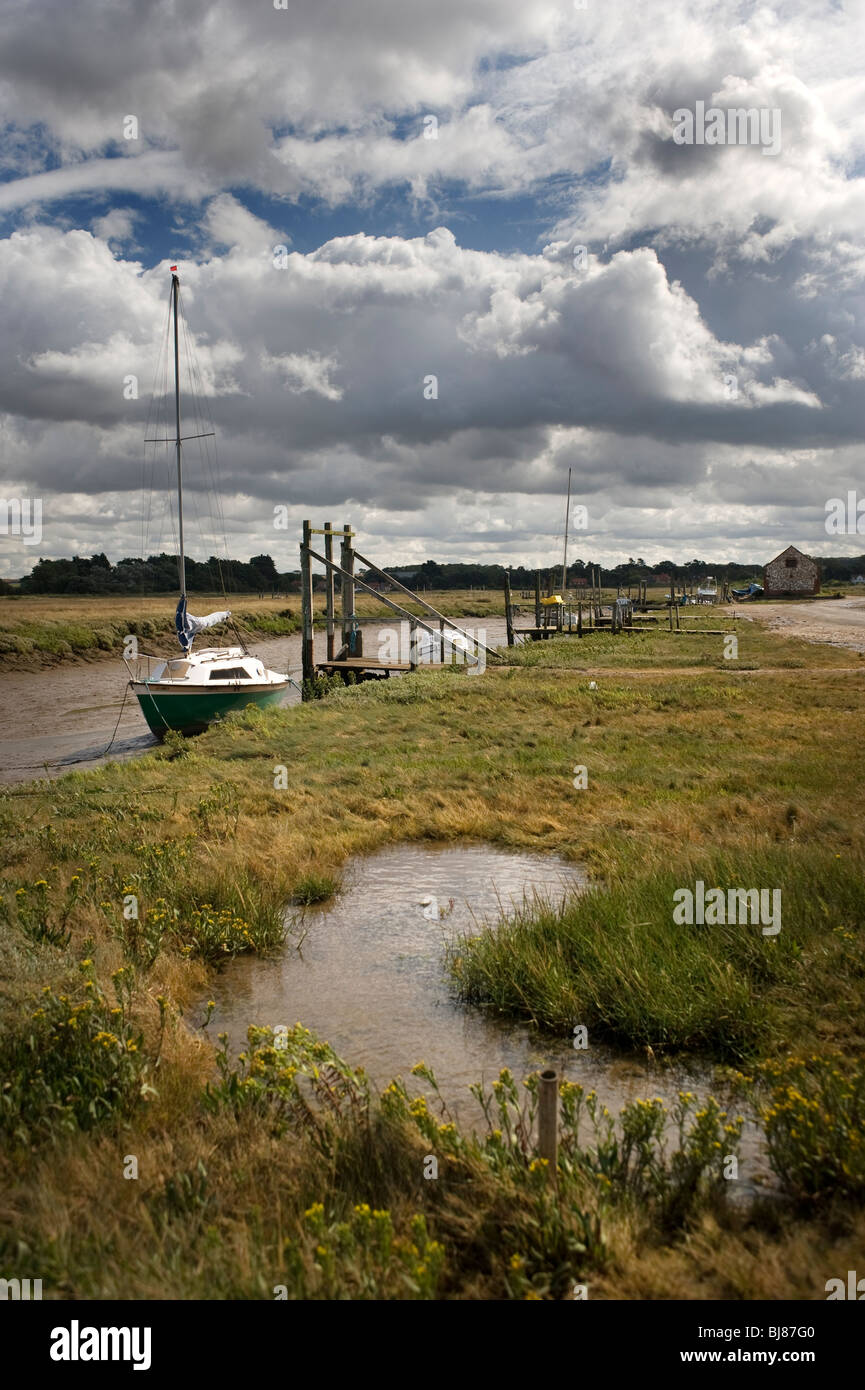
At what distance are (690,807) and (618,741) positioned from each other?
4.83 metres

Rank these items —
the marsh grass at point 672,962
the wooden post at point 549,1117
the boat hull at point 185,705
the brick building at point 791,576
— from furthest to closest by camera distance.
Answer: the brick building at point 791,576, the boat hull at point 185,705, the marsh grass at point 672,962, the wooden post at point 549,1117

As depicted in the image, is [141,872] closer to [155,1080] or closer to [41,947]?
[41,947]

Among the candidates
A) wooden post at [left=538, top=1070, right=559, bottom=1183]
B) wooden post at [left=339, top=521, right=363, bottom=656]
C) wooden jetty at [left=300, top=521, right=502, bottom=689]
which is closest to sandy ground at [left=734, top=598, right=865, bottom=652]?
wooden jetty at [left=300, top=521, right=502, bottom=689]

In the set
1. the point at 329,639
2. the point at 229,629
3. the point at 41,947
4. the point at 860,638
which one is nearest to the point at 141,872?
the point at 41,947

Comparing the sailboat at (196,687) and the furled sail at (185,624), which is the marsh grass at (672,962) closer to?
the sailboat at (196,687)

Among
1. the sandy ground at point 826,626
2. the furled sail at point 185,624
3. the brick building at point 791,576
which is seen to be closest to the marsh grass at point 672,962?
the furled sail at point 185,624

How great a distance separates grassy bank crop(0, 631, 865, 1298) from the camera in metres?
3.39

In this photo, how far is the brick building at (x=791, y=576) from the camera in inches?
3548

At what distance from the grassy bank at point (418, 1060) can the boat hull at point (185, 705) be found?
8896 millimetres

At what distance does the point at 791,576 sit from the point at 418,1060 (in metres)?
94.2

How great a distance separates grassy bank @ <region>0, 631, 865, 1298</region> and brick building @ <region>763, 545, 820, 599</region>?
8486 centimetres

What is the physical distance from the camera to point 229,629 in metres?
57.3

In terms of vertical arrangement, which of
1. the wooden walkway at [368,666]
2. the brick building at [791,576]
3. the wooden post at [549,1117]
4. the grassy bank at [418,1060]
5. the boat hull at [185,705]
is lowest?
the grassy bank at [418,1060]

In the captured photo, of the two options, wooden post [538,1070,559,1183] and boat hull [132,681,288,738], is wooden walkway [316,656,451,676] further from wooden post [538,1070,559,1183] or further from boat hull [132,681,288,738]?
wooden post [538,1070,559,1183]
